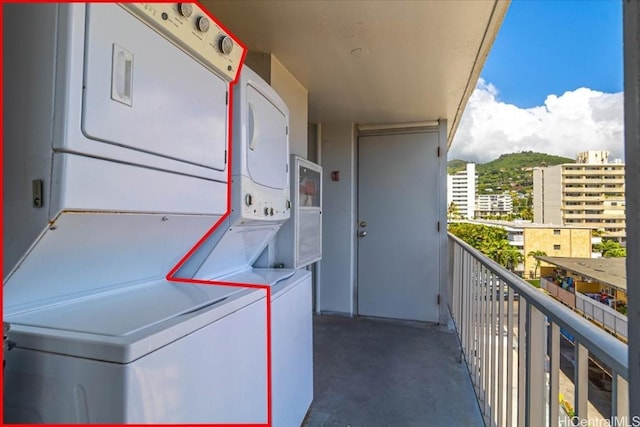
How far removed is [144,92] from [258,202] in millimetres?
692

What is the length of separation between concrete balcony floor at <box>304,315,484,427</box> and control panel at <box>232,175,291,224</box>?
1246 millimetres

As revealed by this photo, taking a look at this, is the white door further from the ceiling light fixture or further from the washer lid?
the washer lid

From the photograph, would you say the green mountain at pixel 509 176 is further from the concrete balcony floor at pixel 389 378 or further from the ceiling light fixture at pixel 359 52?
the ceiling light fixture at pixel 359 52

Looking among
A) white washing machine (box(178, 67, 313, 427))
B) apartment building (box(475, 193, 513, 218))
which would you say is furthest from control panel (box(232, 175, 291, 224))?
apartment building (box(475, 193, 513, 218))

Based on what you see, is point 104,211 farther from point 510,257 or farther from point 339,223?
point 339,223

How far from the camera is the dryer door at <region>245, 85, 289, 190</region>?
55.6 inches

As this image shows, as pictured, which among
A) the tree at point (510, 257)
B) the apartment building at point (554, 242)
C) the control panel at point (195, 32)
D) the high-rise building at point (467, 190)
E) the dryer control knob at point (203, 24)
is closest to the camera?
the control panel at point (195, 32)

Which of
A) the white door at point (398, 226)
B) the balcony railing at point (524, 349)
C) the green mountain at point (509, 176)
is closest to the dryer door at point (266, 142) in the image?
the balcony railing at point (524, 349)

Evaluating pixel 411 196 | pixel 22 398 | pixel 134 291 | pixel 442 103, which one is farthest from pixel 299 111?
pixel 22 398

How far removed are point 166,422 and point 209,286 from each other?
21.9 inches

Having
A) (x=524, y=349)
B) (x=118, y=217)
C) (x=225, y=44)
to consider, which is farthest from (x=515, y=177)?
(x=118, y=217)

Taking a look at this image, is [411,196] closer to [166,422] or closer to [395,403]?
[395,403]

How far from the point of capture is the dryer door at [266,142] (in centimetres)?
141

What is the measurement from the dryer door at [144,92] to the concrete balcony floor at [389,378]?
5.67 ft
